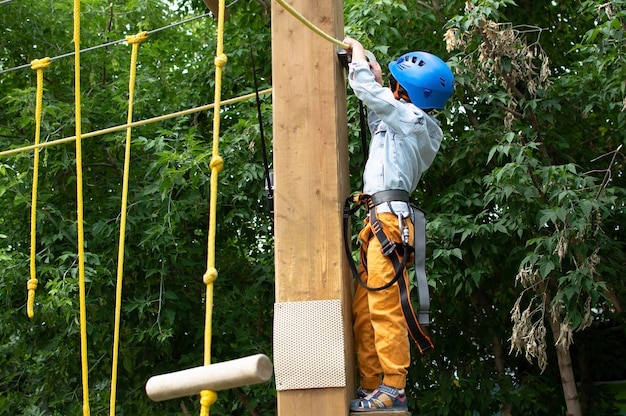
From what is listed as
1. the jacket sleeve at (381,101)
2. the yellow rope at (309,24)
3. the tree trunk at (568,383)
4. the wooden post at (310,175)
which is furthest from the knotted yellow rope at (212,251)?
the tree trunk at (568,383)

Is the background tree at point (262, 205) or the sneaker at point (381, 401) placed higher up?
the background tree at point (262, 205)

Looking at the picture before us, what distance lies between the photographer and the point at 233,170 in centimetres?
616

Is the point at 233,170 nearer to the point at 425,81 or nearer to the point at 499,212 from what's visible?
the point at 499,212

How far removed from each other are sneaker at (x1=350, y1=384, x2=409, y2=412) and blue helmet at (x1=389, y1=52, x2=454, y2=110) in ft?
3.08

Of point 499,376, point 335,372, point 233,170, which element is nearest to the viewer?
point 335,372

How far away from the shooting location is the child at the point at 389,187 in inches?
117

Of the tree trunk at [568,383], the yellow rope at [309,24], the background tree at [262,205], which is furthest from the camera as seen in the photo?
the tree trunk at [568,383]

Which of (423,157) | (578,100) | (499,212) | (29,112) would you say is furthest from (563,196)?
(29,112)

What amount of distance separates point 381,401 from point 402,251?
1.54 feet

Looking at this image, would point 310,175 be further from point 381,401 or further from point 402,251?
point 381,401

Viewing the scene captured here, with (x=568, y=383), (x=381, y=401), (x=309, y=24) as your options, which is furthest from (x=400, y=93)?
(x=568, y=383)

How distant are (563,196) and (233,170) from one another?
7.05 feet

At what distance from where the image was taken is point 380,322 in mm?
2994

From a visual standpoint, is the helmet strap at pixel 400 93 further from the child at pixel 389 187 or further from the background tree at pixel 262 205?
the background tree at pixel 262 205
